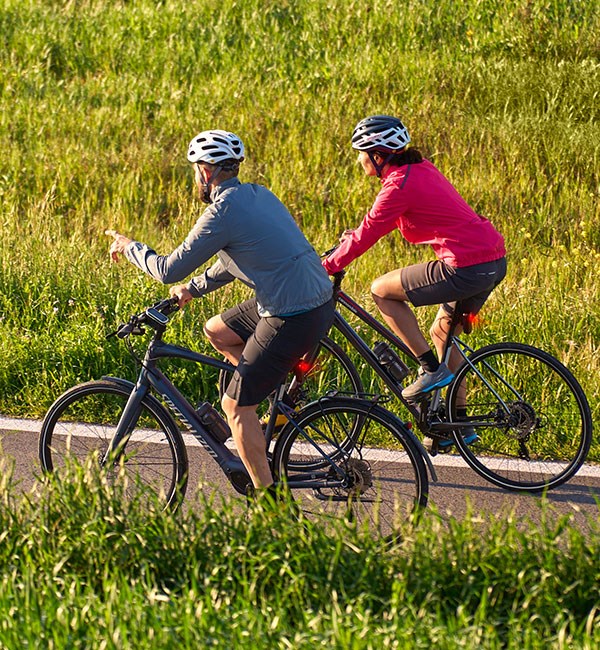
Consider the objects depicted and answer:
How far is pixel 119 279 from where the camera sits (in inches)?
333

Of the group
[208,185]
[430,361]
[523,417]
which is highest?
[208,185]

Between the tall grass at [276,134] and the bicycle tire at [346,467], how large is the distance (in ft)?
5.84

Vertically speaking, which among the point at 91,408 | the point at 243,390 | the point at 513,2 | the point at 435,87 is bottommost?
the point at 91,408

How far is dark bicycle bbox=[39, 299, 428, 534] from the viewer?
5266mm

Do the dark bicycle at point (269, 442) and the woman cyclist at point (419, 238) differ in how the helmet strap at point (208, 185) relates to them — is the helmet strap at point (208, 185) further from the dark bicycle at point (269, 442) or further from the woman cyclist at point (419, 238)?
the woman cyclist at point (419, 238)

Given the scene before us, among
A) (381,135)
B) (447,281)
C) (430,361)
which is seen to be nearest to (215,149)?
(381,135)

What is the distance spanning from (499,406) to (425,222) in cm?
116

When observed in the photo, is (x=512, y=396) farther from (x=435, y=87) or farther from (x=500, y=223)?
(x=435, y=87)

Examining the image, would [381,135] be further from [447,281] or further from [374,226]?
[447,281]

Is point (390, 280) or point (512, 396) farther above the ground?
point (390, 280)

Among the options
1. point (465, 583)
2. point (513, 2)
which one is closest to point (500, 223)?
point (513, 2)

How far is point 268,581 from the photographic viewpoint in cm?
422

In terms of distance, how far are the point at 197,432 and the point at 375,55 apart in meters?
8.05

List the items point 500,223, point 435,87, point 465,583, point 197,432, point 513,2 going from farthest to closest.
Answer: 1. point 513,2
2. point 435,87
3. point 500,223
4. point 197,432
5. point 465,583
